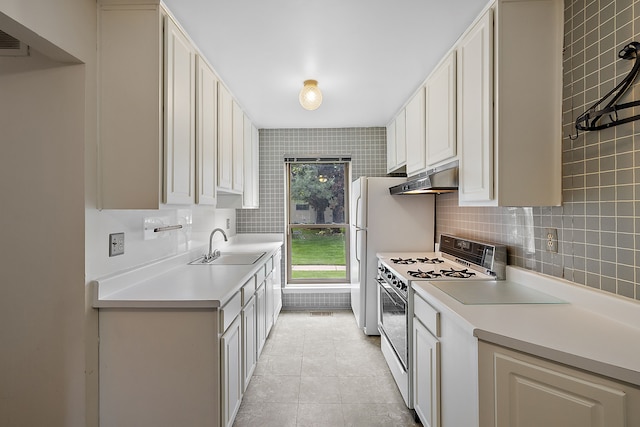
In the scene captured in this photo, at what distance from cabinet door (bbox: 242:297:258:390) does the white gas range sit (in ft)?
3.51

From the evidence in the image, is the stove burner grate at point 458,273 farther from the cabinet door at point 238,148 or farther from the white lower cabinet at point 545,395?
the cabinet door at point 238,148

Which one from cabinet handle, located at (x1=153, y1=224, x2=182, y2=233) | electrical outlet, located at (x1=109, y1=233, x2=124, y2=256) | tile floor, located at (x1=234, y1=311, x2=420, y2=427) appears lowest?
tile floor, located at (x1=234, y1=311, x2=420, y2=427)

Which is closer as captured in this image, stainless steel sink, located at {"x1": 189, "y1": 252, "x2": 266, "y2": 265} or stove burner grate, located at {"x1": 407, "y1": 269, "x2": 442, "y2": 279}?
stove burner grate, located at {"x1": 407, "y1": 269, "x2": 442, "y2": 279}

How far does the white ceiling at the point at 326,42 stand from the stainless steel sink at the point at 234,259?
151 centimetres

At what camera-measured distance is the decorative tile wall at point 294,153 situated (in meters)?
3.86

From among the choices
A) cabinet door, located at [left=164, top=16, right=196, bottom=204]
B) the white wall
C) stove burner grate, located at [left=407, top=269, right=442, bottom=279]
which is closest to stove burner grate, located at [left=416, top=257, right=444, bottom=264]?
stove burner grate, located at [left=407, top=269, right=442, bottom=279]

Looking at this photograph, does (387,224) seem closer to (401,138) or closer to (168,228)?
(401,138)

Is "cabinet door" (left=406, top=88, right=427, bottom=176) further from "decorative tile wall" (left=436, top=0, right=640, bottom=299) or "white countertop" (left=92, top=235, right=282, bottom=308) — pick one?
"white countertop" (left=92, top=235, right=282, bottom=308)

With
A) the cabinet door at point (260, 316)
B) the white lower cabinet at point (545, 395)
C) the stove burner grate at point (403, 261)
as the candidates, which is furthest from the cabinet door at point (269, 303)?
the white lower cabinet at point (545, 395)

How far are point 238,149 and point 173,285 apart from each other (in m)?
1.55

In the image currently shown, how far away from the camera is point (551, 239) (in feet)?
5.06

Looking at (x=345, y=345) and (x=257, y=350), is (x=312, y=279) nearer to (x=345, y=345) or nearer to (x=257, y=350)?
(x=345, y=345)

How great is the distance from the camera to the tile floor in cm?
191

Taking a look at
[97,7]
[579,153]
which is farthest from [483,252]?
[97,7]
